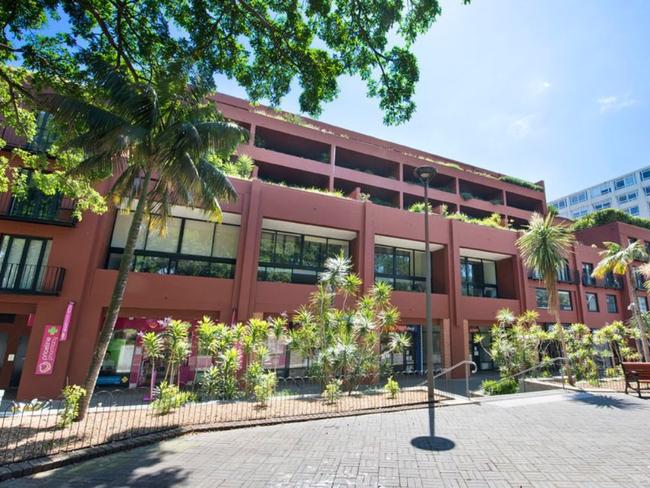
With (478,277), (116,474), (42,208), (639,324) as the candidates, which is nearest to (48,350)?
(42,208)

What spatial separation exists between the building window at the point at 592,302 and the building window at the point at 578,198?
53.0 meters

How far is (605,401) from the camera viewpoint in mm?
9844

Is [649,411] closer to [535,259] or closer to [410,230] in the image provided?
[535,259]

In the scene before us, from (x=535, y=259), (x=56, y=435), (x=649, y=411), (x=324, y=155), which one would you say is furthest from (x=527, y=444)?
(x=324, y=155)

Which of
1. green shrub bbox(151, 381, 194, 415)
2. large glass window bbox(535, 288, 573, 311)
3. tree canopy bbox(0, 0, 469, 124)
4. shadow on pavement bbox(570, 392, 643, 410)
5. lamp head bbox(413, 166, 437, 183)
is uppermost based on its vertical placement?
tree canopy bbox(0, 0, 469, 124)

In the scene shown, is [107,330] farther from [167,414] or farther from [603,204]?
[603,204]

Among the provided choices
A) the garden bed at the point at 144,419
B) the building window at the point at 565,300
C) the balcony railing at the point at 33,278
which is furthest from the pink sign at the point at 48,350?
the building window at the point at 565,300

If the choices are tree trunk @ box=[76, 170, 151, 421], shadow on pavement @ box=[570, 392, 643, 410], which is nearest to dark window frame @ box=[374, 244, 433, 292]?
shadow on pavement @ box=[570, 392, 643, 410]

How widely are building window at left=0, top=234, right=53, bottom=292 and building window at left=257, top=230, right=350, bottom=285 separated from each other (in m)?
8.11

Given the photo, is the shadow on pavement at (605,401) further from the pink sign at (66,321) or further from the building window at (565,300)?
the pink sign at (66,321)

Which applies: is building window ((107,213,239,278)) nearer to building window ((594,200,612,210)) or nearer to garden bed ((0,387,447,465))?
garden bed ((0,387,447,465))

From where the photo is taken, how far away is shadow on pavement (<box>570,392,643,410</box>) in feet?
30.2

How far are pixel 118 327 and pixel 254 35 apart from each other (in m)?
12.6

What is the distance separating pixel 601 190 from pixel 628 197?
6.06 m
